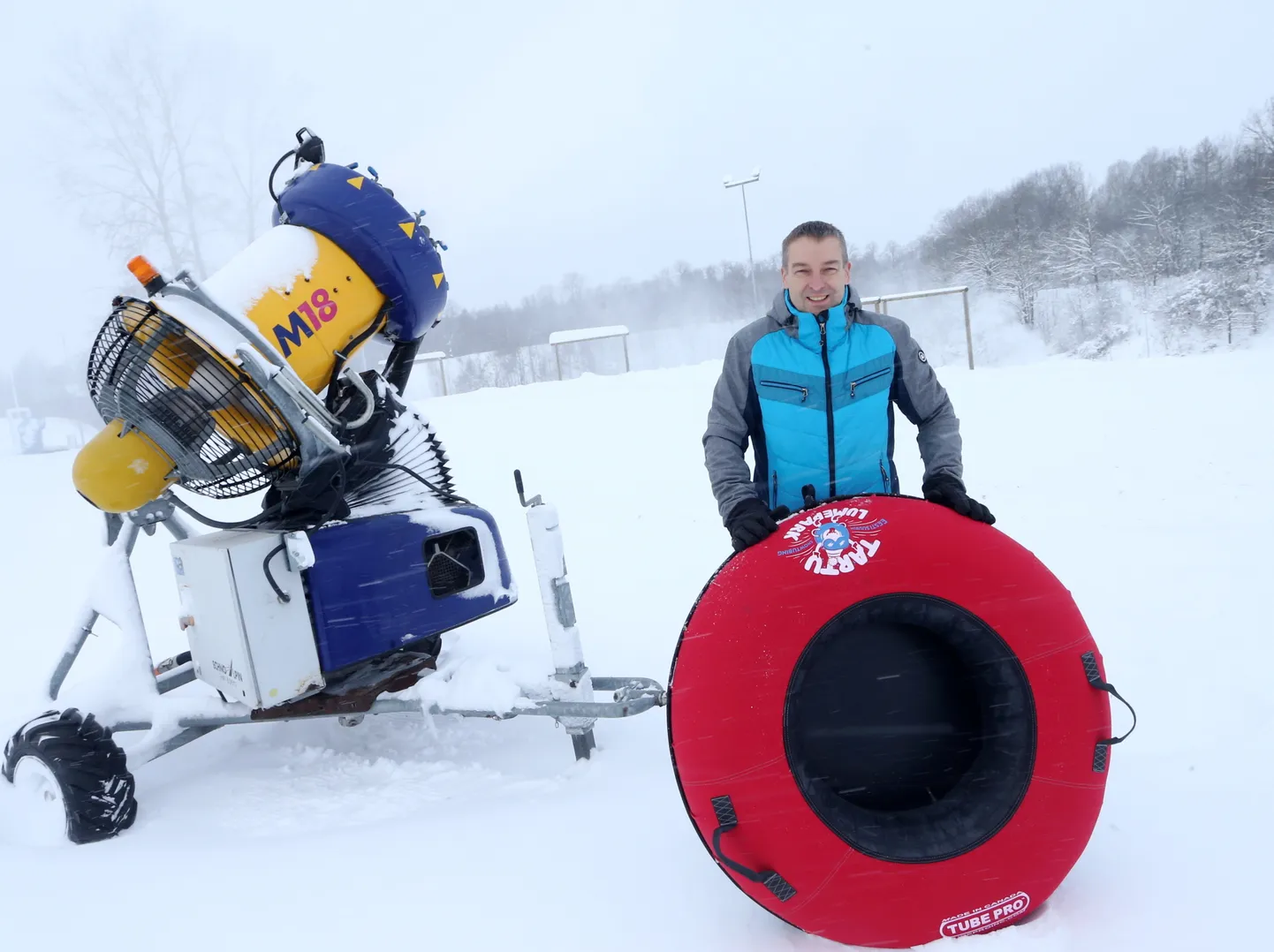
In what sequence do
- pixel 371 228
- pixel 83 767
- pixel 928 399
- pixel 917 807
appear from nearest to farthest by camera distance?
pixel 917 807 → pixel 928 399 → pixel 83 767 → pixel 371 228

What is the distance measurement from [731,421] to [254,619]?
1.48 metres

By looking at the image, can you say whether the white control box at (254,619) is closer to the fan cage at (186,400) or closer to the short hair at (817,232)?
the fan cage at (186,400)

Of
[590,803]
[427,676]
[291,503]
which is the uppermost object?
[291,503]

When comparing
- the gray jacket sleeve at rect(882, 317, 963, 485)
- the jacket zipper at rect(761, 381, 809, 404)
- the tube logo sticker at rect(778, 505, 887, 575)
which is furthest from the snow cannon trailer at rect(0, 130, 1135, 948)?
the gray jacket sleeve at rect(882, 317, 963, 485)

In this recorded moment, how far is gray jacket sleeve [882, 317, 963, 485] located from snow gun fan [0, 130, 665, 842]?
3.33 feet

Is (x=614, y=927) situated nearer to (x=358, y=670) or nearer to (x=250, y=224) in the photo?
(x=358, y=670)

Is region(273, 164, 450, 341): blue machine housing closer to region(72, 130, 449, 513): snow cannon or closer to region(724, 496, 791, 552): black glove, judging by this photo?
region(72, 130, 449, 513): snow cannon

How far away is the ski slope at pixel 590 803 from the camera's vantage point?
1633 millimetres

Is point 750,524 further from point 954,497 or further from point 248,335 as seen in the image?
point 248,335

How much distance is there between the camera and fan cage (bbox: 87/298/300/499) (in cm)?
215

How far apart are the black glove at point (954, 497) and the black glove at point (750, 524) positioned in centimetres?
34

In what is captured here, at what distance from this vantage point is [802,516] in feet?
5.18

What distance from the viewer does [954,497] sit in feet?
5.42

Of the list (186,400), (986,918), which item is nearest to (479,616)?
(186,400)
